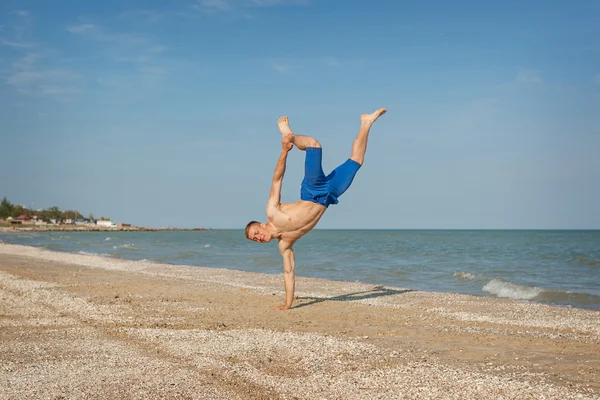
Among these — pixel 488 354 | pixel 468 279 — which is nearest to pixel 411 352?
pixel 488 354

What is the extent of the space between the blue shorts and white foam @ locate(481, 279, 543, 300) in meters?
8.16

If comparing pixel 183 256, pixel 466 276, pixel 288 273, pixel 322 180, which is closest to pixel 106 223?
pixel 183 256

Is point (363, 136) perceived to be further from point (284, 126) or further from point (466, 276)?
point (466, 276)

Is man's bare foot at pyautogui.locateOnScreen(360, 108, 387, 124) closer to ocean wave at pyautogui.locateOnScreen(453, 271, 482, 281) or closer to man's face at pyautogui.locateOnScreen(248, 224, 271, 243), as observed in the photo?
man's face at pyautogui.locateOnScreen(248, 224, 271, 243)

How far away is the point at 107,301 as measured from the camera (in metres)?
11.6

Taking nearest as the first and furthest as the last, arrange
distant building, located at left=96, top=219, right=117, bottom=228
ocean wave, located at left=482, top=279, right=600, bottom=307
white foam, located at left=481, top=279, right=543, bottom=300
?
ocean wave, located at left=482, top=279, right=600, bottom=307 → white foam, located at left=481, top=279, right=543, bottom=300 → distant building, located at left=96, top=219, right=117, bottom=228

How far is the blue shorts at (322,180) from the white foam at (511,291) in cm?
816

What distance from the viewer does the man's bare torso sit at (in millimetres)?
9656

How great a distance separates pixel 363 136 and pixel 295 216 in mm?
1903

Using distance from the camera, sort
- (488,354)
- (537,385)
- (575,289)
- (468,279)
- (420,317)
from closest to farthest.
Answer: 1. (537,385)
2. (488,354)
3. (420,317)
4. (575,289)
5. (468,279)

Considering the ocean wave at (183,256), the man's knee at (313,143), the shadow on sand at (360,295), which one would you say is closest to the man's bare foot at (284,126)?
the man's knee at (313,143)

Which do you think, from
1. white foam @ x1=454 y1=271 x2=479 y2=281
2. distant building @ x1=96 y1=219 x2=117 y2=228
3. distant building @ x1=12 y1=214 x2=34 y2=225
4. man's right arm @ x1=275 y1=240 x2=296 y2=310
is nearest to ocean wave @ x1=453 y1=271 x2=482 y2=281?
white foam @ x1=454 y1=271 x2=479 y2=281

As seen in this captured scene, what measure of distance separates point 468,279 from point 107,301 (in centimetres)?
1299

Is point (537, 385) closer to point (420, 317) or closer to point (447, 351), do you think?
point (447, 351)
